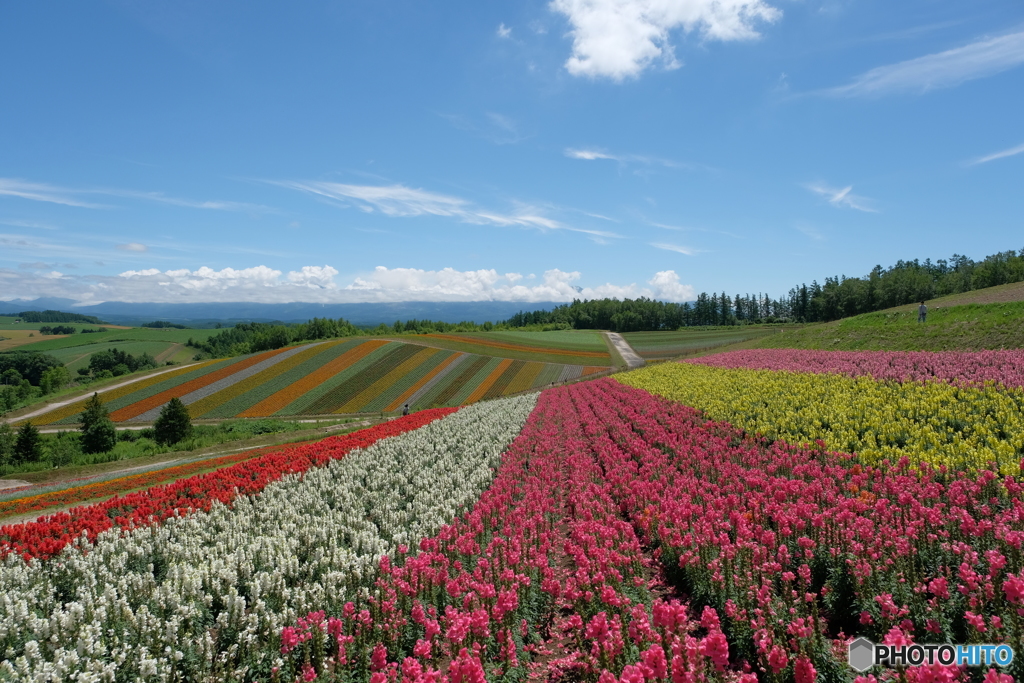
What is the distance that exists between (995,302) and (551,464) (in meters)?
29.7

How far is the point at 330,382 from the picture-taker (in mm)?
50906

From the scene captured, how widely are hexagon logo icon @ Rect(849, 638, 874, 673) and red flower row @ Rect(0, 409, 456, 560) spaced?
12.4 metres

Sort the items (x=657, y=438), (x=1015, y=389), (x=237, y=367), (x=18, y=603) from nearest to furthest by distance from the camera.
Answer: (x=18, y=603), (x=1015, y=389), (x=657, y=438), (x=237, y=367)

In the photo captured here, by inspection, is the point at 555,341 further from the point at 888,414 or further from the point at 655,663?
the point at 655,663

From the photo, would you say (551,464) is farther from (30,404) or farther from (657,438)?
(30,404)

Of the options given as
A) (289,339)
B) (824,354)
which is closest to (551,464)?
(824,354)

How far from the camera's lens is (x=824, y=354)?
2400cm

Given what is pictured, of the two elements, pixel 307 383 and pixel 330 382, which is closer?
pixel 307 383

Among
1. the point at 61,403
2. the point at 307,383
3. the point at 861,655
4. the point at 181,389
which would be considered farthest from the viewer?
the point at 307,383

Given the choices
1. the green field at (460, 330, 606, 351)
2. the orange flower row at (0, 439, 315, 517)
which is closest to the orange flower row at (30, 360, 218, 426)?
the orange flower row at (0, 439, 315, 517)

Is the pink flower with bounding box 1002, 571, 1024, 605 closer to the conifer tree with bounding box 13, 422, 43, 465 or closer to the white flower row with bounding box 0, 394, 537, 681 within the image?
the white flower row with bounding box 0, 394, 537, 681

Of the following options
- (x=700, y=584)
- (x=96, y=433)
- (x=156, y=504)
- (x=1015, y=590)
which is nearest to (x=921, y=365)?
(x=1015, y=590)

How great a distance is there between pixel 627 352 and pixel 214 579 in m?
72.6

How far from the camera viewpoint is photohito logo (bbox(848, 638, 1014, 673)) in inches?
163
